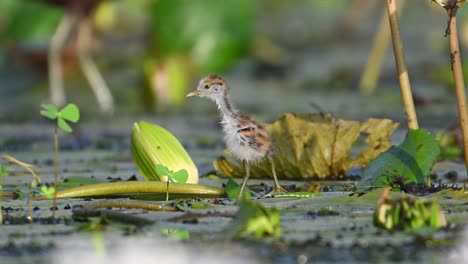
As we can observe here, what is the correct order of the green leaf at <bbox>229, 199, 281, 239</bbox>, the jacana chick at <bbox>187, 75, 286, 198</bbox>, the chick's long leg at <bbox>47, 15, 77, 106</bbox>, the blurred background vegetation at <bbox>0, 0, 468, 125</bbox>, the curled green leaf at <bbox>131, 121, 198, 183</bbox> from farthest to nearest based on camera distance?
the chick's long leg at <bbox>47, 15, 77, 106</bbox> < the blurred background vegetation at <bbox>0, 0, 468, 125</bbox> < the curled green leaf at <bbox>131, 121, 198, 183</bbox> < the jacana chick at <bbox>187, 75, 286, 198</bbox> < the green leaf at <bbox>229, 199, 281, 239</bbox>

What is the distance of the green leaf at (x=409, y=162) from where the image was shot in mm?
3803

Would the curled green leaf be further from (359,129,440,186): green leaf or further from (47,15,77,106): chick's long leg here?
(47,15,77,106): chick's long leg

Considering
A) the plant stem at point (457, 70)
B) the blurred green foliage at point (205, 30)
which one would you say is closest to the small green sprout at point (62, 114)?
the plant stem at point (457, 70)

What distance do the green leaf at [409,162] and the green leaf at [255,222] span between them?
903mm

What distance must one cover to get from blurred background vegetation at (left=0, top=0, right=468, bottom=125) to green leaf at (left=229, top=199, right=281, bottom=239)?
70.7 inches

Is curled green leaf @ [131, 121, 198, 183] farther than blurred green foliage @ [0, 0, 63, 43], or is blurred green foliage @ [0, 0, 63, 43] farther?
blurred green foliage @ [0, 0, 63, 43]

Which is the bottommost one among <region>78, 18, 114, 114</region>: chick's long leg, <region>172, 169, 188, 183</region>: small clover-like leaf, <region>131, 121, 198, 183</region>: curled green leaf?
<region>172, 169, 188, 183</region>: small clover-like leaf

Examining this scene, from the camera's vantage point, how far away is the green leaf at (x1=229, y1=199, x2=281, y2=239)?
9.51 feet

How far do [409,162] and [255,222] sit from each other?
3.78 feet

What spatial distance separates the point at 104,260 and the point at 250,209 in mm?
448

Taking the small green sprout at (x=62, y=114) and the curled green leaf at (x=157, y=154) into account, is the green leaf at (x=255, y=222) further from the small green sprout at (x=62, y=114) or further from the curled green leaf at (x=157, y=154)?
the curled green leaf at (x=157, y=154)

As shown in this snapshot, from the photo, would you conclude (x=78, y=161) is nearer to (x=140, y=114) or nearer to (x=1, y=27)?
(x=140, y=114)

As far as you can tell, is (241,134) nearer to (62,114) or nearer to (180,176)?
(180,176)

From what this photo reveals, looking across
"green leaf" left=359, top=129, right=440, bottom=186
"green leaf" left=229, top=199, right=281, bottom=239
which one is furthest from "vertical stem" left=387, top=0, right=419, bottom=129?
"green leaf" left=229, top=199, right=281, bottom=239
